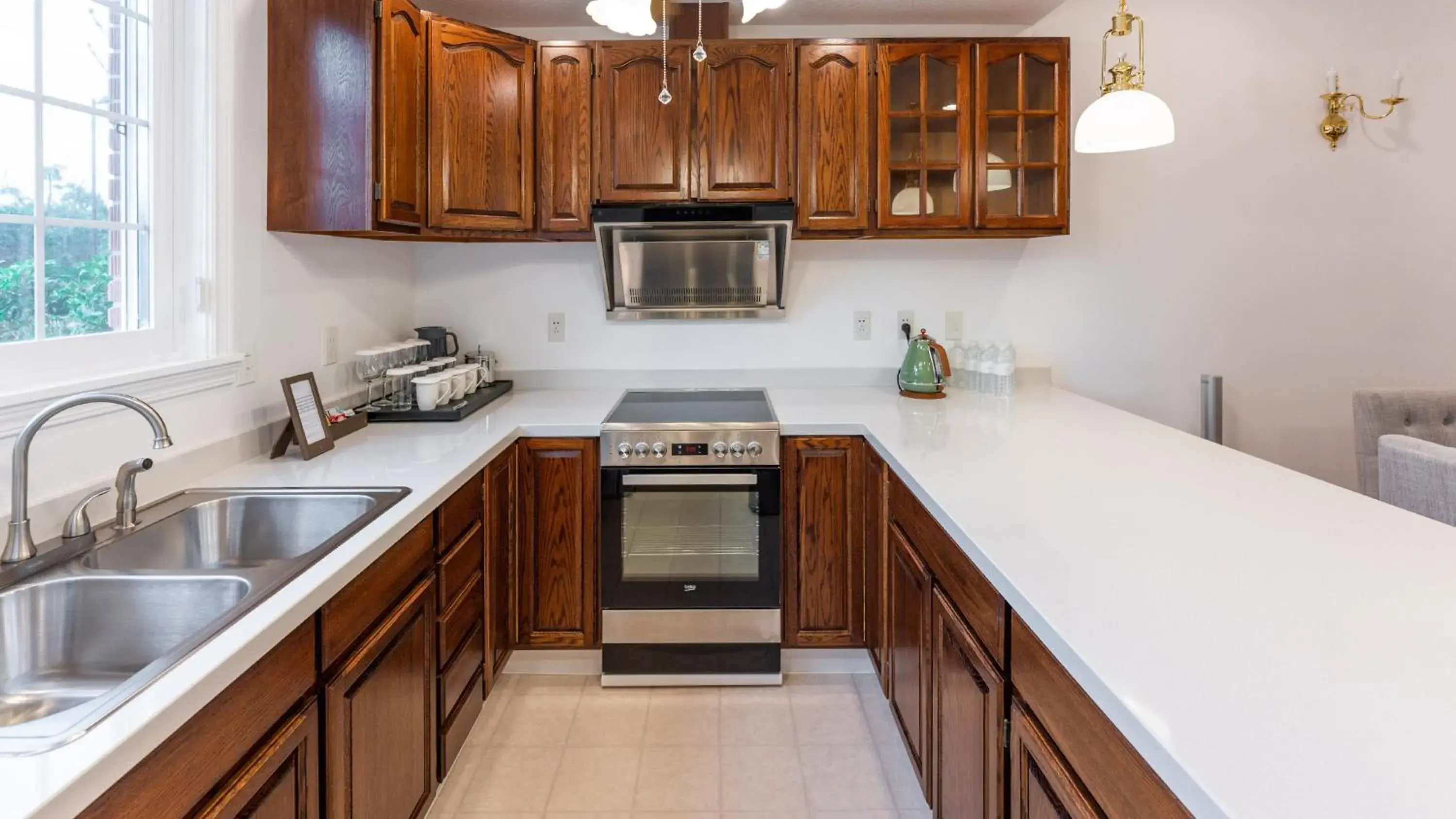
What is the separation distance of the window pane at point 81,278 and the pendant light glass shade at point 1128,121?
213 cm

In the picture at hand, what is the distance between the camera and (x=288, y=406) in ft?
6.66

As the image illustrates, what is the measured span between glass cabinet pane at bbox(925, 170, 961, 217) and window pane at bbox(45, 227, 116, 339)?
7.58ft

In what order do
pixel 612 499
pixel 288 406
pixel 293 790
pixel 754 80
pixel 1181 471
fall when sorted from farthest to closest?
pixel 754 80 < pixel 612 499 < pixel 288 406 < pixel 1181 471 < pixel 293 790

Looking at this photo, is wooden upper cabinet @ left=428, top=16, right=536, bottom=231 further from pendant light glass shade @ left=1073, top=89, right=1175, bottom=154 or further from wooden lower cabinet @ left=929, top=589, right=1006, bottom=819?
wooden lower cabinet @ left=929, top=589, right=1006, bottom=819

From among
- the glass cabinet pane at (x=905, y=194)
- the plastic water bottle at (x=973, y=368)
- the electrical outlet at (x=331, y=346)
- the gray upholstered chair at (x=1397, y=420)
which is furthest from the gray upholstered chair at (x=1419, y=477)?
the electrical outlet at (x=331, y=346)

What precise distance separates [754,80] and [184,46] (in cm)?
165

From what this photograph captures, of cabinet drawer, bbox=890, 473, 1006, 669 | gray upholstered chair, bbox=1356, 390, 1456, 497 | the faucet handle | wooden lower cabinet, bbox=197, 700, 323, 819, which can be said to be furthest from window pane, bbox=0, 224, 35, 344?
gray upholstered chair, bbox=1356, 390, 1456, 497

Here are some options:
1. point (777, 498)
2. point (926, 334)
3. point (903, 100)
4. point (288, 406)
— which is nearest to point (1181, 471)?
point (777, 498)

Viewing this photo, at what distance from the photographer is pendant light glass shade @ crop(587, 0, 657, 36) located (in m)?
1.81

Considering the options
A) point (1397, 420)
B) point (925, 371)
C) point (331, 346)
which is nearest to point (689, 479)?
point (925, 371)

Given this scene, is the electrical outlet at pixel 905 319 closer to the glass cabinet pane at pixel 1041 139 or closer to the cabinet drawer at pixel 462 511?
the glass cabinet pane at pixel 1041 139

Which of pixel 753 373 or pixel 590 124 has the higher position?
pixel 590 124

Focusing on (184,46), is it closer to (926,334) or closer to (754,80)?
(754,80)

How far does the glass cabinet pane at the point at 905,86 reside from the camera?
9.34 feet
